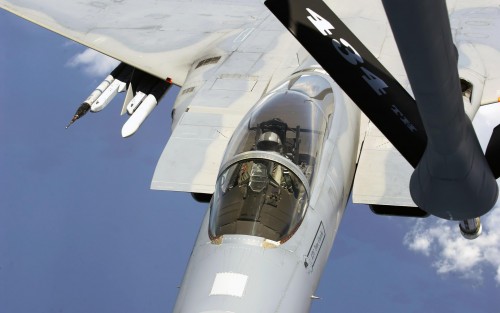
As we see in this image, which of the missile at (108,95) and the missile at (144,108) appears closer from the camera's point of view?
the missile at (144,108)

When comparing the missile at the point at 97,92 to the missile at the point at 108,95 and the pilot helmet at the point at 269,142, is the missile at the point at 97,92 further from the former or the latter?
the pilot helmet at the point at 269,142

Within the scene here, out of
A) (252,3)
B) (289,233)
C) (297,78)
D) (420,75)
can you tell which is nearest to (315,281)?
(289,233)

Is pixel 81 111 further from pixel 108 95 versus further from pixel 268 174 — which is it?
pixel 268 174

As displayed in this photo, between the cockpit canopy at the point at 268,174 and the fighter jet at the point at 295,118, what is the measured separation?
15 millimetres

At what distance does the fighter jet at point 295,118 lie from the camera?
18.5 feet

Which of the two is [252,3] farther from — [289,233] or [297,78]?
[289,233]

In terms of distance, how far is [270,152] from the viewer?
8.52 metres

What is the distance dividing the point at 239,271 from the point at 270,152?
139cm

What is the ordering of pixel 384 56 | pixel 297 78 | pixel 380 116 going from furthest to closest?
pixel 384 56 < pixel 297 78 < pixel 380 116

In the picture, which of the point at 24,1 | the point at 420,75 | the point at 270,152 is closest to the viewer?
the point at 420,75

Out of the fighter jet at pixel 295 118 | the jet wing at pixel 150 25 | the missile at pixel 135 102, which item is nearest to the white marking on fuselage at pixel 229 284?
the fighter jet at pixel 295 118

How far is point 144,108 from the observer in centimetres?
1291

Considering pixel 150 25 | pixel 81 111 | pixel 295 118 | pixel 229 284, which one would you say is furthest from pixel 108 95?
pixel 229 284

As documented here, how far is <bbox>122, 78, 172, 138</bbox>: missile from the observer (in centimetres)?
1241
